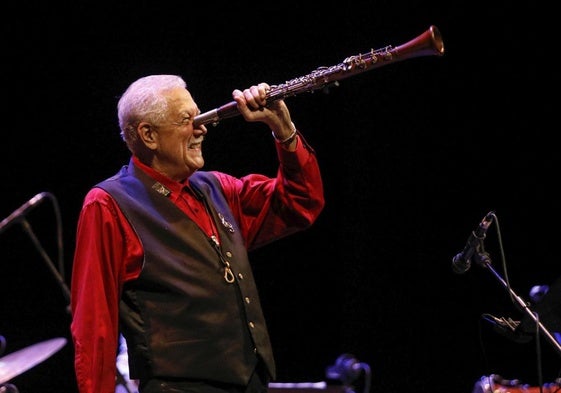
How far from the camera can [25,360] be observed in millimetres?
2734

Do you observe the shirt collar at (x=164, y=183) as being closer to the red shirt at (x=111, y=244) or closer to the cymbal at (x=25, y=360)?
the red shirt at (x=111, y=244)

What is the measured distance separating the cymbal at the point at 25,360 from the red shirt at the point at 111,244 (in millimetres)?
596

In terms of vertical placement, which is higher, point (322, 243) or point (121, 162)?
point (121, 162)

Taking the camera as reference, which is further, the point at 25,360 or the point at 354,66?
the point at 25,360

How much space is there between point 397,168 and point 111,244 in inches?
96.8

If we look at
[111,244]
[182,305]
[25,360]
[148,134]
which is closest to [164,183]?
[148,134]

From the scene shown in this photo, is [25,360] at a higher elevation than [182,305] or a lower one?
lower

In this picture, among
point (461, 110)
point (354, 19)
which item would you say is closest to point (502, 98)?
point (461, 110)

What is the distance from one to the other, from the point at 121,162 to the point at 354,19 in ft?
4.89

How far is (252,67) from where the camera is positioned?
4.26 meters

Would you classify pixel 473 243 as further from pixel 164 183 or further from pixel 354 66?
pixel 164 183

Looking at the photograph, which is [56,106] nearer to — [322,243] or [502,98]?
[322,243]

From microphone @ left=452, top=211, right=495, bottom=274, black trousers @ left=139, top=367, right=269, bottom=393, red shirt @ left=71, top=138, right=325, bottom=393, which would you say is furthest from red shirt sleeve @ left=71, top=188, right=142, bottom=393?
microphone @ left=452, top=211, right=495, bottom=274

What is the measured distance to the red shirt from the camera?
2084 millimetres
